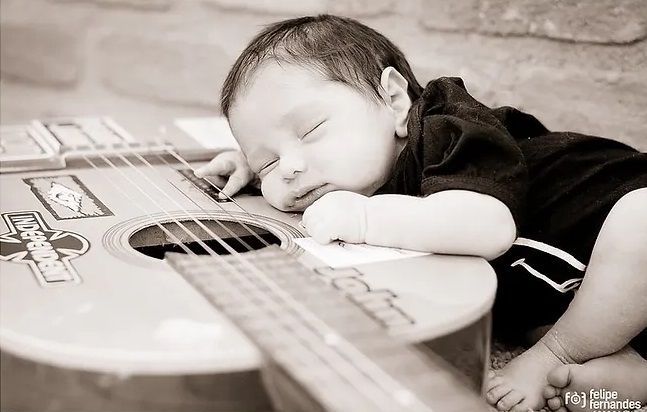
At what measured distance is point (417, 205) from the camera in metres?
0.79

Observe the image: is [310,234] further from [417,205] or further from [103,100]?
[103,100]

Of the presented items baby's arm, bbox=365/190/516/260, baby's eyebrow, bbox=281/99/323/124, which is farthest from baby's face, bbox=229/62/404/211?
baby's arm, bbox=365/190/516/260

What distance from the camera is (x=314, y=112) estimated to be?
89 cm

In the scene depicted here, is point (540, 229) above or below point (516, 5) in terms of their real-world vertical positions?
below

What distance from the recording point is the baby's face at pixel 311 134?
88 centimetres

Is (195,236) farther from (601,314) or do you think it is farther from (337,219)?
(601,314)

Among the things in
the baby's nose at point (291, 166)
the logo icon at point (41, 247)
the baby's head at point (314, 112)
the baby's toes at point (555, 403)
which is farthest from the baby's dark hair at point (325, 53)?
the baby's toes at point (555, 403)

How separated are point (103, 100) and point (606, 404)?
1.21 metres

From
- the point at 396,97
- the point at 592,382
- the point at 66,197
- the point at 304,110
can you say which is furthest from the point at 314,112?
the point at 592,382

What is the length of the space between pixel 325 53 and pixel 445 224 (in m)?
0.28

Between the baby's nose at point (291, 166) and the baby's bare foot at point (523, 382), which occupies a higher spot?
the baby's nose at point (291, 166)

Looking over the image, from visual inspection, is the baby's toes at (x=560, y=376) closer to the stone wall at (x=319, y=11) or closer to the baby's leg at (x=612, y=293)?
the baby's leg at (x=612, y=293)

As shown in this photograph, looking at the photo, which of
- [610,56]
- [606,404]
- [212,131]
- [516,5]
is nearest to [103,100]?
[212,131]

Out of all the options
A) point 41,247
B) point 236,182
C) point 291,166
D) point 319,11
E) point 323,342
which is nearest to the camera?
point 323,342
